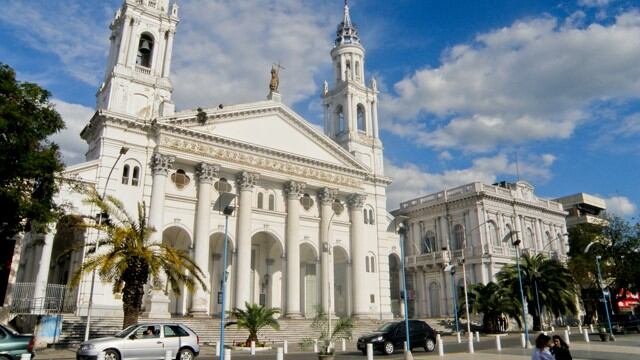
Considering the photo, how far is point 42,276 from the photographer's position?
1052 inches

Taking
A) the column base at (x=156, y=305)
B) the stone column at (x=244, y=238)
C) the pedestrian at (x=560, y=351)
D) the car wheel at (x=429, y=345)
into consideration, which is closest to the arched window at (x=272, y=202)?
the stone column at (x=244, y=238)

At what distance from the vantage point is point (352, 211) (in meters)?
42.4

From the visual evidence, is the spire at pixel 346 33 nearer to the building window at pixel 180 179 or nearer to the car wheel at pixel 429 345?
the building window at pixel 180 179

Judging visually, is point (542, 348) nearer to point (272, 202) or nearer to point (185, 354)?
point (185, 354)

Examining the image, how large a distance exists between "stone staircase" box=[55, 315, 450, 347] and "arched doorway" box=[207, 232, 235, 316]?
13.2ft

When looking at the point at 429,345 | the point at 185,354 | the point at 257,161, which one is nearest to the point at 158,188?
the point at 257,161

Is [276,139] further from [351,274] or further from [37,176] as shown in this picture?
[37,176]

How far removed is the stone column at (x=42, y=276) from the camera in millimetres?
26203

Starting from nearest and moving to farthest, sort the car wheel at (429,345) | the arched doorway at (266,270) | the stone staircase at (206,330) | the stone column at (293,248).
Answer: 1. the car wheel at (429,345)
2. the stone staircase at (206,330)
3. the stone column at (293,248)
4. the arched doorway at (266,270)

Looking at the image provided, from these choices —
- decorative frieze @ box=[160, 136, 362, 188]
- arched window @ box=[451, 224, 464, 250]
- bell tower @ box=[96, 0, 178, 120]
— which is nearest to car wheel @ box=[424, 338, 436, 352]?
decorative frieze @ box=[160, 136, 362, 188]

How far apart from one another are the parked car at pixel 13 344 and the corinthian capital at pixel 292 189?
2487 cm

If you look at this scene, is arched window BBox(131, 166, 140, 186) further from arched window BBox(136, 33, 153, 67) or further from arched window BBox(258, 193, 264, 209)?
arched window BBox(258, 193, 264, 209)

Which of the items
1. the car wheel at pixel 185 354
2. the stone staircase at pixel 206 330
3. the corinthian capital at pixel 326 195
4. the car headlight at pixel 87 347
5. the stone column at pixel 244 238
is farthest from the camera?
the corinthian capital at pixel 326 195

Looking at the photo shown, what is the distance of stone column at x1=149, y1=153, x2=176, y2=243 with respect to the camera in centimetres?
3141
